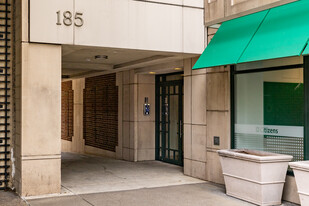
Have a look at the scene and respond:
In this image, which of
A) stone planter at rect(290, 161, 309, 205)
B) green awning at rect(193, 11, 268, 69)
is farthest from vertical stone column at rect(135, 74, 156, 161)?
stone planter at rect(290, 161, 309, 205)

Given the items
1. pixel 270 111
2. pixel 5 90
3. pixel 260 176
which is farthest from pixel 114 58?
pixel 260 176

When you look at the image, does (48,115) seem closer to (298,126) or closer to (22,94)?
(22,94)

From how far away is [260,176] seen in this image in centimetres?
735

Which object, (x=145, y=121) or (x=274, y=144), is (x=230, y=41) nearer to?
(x=274, y=144)

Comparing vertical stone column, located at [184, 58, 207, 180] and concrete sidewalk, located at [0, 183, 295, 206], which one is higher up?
vertical stone column, located at [184, 58, 207, 180]

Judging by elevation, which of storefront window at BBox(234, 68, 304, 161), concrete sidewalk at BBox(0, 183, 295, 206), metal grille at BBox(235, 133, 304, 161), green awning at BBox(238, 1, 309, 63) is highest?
green awning at BBox(238, 1, 309, 63)

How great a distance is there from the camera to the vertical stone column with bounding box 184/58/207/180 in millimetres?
10133

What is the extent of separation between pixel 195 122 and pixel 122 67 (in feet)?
11.5

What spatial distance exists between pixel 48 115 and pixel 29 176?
1280mm

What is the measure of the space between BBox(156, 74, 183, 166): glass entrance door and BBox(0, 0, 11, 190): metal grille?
5132mm

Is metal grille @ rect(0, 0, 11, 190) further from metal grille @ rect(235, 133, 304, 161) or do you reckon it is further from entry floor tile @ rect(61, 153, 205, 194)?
metal grille @ rect(235, 133, 304, 161)

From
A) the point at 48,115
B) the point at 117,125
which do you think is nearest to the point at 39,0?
the point at 48,115

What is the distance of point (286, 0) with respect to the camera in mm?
7836

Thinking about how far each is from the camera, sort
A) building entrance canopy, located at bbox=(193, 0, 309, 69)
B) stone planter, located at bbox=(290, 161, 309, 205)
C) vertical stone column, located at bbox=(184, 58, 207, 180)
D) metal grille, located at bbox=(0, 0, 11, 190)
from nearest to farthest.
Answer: stone planter, located at bbox=(290, 161, 309, 205), building entrance canopy, located at bbox=(193, 0, 309, 69), metal grille, located at bbox=(0, 0, 11, 190), vertical stone column, located at bbox=(184, 58, 207, 180)
